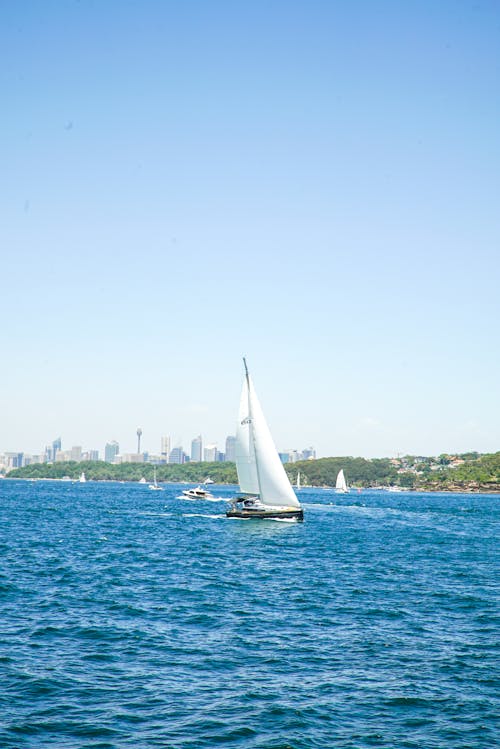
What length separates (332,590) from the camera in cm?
4900

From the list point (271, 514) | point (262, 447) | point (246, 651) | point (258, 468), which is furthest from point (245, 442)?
point (246, 651)

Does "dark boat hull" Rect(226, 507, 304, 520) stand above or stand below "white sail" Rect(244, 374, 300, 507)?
below

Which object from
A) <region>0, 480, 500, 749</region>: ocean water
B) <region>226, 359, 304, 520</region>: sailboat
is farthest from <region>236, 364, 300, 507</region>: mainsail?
<region>0, 480, 500, 749</region>: ocean water

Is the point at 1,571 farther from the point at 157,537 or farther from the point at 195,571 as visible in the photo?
the point at 157,537

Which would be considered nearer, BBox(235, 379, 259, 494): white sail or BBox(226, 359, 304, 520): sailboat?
BBox(226, 359, 304, 520): sailboat

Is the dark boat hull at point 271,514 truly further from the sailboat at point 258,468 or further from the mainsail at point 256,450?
the mainsail at point 256,450

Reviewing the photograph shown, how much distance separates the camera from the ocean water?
77.4 feet

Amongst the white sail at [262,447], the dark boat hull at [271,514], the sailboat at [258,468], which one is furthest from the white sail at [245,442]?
the dark boat hull at [271,514]

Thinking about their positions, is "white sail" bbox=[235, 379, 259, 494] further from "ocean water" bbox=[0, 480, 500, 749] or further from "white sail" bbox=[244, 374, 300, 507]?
"ocean water" bbox=[0, 480, 500, 749]

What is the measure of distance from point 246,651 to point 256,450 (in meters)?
61.7

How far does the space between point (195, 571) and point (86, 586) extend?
10511 millimetres

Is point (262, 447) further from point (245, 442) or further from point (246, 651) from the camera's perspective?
point (246, 651)

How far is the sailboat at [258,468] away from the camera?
94.2m

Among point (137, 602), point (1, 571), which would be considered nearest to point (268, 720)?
point (137, 602)
